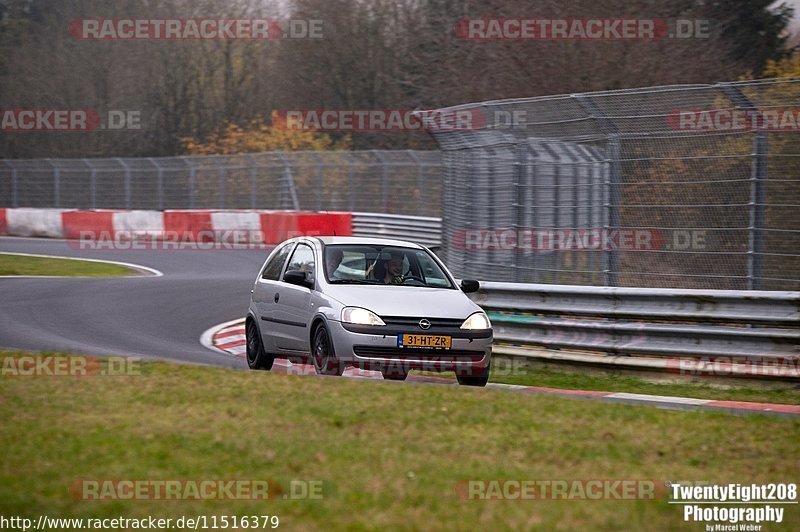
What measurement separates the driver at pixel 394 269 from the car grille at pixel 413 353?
1.13m

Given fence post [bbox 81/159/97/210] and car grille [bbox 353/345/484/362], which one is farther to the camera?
fence post [bbox 81/159/97/210]

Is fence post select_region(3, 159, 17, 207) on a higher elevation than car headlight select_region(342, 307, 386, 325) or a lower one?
higher

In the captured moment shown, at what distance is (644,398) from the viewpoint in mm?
10633

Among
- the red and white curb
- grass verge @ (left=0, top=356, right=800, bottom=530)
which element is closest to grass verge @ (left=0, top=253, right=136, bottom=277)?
the red and white curb

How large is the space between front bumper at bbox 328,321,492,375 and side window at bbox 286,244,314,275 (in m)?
1.27

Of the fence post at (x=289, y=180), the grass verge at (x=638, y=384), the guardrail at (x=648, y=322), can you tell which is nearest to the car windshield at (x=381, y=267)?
the grass verge at (x=638, y=384)

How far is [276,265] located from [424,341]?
8.72ft

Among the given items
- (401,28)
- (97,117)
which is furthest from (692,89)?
(97,117)

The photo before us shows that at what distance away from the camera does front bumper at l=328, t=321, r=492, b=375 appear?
35.0 feet

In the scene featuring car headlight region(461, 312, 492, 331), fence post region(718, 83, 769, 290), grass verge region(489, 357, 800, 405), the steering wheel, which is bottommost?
grass verge region(489, 357, 800, 405)

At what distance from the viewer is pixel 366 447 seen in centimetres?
714

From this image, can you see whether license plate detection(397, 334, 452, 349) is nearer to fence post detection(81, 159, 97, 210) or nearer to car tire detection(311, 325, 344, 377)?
car tire detection(311, 325, 344, 377)

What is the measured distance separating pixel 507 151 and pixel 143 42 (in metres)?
45.2

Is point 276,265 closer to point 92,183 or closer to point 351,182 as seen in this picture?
point 351,182
